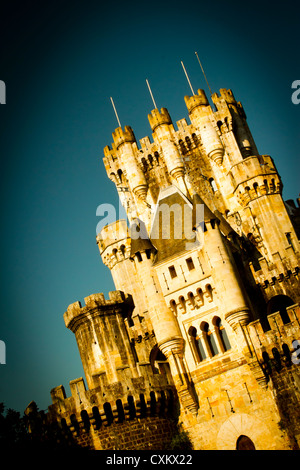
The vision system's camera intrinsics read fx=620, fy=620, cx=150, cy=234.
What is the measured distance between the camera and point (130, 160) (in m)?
47.6

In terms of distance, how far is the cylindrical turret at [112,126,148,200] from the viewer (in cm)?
4625

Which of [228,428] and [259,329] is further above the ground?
[259,329]

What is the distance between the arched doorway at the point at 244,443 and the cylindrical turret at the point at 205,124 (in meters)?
20.7

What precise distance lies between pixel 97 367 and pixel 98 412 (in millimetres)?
9446

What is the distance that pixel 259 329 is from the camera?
32469 millimetres

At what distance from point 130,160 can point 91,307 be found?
12974mm

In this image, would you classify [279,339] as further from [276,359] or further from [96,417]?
[96,417]

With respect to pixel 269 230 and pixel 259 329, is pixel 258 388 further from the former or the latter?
pixel 269 230

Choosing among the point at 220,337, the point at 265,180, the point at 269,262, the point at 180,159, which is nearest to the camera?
the point at 220,337

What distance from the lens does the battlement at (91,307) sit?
40.3m

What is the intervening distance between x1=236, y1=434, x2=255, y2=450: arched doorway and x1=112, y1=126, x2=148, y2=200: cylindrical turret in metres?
20.2

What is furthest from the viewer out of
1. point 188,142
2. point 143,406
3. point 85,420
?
point 188,142

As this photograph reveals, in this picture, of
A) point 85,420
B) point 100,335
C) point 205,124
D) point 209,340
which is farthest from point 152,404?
point 205,124
